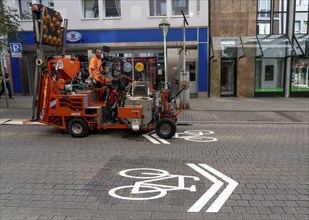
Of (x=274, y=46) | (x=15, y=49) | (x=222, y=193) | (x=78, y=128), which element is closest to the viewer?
(x=222, y=193)

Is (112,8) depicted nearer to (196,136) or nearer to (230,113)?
(230,113)

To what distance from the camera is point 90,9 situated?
16.7m

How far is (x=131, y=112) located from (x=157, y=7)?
35.7 feet

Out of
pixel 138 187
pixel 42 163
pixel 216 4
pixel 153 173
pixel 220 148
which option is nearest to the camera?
pixel 138 187

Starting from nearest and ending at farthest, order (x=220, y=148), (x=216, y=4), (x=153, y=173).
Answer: (x=153, y=173), (x=220, y=148), (x=216, y=4)

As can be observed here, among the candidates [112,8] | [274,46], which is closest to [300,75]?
[274,46]

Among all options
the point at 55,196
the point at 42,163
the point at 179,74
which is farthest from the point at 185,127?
the point at 55,196

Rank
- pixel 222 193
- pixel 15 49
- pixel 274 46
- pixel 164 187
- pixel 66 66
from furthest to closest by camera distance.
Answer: pixel 274 46
pixel 15 49
pixel 66 66
pixel 164 187
pixel 222 193

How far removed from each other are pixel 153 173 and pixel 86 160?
1.52 metres

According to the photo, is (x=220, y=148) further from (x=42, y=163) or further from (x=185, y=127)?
(x=42, y=163)

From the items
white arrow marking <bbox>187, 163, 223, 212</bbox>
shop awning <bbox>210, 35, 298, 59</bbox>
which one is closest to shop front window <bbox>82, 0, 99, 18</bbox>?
shop awning <bbox>210, 35, 298, 59</bbox>

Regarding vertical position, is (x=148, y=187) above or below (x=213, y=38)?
below

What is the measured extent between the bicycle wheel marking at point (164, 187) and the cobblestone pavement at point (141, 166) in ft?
0.24

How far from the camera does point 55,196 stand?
13.0ft
